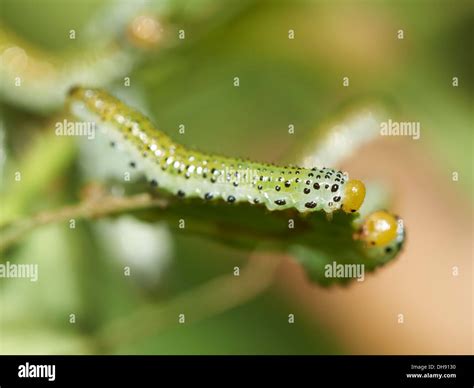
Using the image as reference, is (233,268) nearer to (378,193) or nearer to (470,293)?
(378,193)

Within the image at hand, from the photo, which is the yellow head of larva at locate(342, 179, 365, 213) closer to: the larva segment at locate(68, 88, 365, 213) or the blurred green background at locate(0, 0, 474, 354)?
the larva segment at locate(68, 88, 365, 213)

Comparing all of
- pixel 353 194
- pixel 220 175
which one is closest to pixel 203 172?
pixel 220 175

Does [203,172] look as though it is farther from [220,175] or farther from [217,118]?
[217,118]

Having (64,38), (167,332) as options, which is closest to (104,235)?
(167,332)

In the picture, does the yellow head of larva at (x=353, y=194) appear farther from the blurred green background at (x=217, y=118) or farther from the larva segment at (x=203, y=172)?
the blurred green background at (x=217, y=118)

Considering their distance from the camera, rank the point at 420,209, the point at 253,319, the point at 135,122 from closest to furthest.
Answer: the point at 135,122 → the point at 253,319 → the point at 420,209

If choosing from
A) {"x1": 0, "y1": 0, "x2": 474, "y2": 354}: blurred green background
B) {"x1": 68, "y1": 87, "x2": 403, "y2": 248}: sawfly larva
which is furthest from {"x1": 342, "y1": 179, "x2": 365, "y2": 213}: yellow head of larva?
{"x1": 0, "y1": 0, "x2": 474, "y2": 354}: blurred green background
